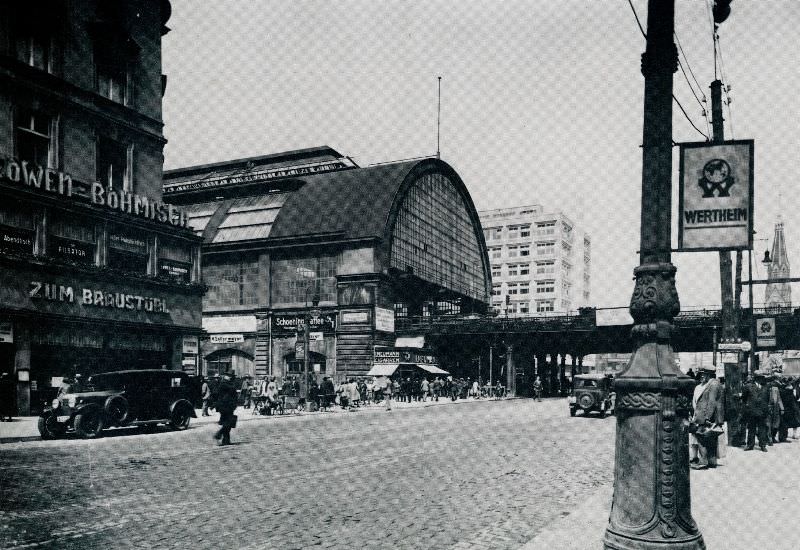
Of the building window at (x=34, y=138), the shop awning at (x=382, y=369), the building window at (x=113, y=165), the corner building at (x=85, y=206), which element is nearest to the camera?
the corner building at (x=85, y=206)

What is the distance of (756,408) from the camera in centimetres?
1551

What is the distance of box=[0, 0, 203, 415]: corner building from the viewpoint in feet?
80.0

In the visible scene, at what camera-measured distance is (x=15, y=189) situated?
24.2 meters

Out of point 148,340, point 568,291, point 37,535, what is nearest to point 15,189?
point 148,340

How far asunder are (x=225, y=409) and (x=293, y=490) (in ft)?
21.5

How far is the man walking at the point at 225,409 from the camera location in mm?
16203

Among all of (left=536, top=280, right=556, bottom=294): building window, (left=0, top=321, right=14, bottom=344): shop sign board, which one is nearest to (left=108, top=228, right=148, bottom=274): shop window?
(left=0, top=321, right=14, bottom=344): shop sign board

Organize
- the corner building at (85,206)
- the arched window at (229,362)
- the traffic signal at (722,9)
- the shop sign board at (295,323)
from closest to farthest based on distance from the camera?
1. the traffic signal at (722,9)
2. the corner building at (85,206)
3. the shop sign board at (295,323)
4. the arched window at (229,362)

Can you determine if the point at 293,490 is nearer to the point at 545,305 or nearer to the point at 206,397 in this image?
the point at 206,397

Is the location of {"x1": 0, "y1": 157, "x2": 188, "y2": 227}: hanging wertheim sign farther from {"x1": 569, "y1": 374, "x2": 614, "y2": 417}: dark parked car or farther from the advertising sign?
the advertising sign

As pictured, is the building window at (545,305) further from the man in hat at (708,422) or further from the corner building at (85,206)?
the man in hat at (708,422)

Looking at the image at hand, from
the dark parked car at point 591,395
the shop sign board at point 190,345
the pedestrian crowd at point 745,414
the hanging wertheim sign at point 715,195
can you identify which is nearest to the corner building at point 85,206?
the shop sign board at point 190,345

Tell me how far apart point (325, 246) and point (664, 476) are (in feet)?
159

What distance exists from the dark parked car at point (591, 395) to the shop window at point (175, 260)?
20.0 metres
